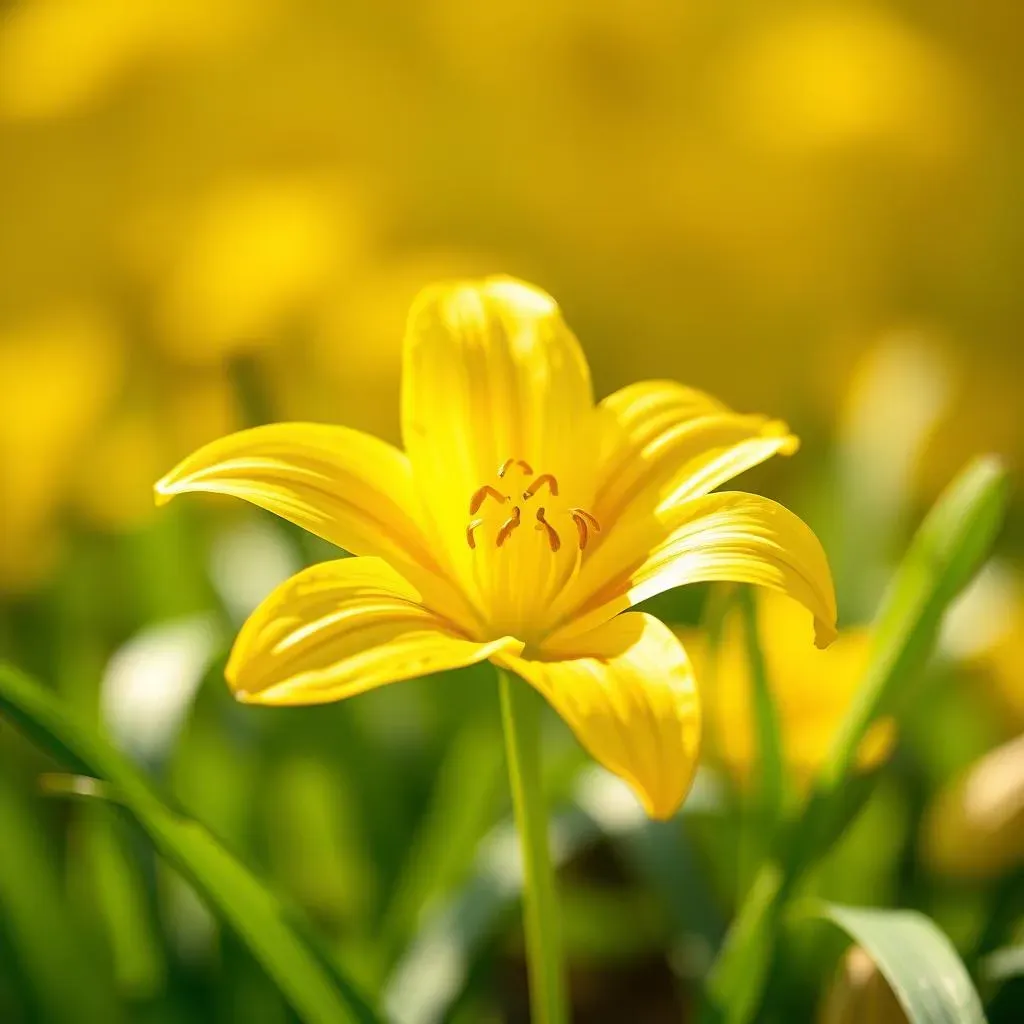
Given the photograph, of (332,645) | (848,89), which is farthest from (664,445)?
(848,89)

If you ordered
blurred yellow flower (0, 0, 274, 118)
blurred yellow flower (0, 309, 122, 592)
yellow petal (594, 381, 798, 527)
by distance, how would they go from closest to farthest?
yellow petal (594, 381, 798, 527), blurred yellow flower (0, 309, 122, 592), blurred yellow flower (0, 0, 274, 118)

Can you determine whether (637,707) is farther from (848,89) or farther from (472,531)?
(848,89)

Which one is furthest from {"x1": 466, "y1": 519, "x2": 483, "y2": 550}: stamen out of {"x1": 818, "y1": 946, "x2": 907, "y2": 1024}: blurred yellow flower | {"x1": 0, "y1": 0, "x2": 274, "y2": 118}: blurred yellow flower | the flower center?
{"x1": 0, "y1": 0, "x2": 274, "y2": 118}: blurred yellow flower

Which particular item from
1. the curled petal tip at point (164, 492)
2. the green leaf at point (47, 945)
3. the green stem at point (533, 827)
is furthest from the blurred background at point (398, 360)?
the curled petal tip at point (164, 492)

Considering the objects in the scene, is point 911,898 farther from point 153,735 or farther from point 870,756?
point 153,735

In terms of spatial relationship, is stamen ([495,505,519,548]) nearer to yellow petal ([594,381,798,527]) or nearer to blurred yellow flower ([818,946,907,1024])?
yellow petal ([594,381,798,527])

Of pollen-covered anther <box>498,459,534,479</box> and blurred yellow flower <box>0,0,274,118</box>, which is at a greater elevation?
blurred yellow flower <box>0,0,274,118</box>

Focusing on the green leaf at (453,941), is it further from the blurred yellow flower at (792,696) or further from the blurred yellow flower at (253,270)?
the blurred yellow flower at (253,270)

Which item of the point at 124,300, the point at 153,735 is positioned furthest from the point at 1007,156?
the point at 153,735
